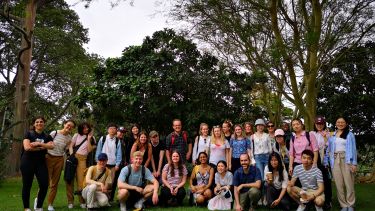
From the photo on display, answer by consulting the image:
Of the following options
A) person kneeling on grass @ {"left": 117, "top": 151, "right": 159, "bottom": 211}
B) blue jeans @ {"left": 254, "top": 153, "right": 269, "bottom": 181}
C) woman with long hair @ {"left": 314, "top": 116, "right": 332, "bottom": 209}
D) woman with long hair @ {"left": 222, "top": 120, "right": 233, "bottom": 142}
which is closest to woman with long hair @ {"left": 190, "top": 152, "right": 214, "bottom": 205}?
woman with long hair @ {"left": 222, "top": 120, "right": 233, "bottom": 142}

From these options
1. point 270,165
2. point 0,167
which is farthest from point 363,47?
point 0,167

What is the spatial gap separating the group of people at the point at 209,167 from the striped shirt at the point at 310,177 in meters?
0.02

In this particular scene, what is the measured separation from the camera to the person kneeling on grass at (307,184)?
6.87 meters

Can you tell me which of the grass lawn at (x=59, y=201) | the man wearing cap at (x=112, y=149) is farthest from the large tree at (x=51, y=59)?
the man wearing cap at (x=112, y=149)

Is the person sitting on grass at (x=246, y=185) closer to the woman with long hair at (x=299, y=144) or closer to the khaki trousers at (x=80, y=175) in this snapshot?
the woman with long hair at (x=299, y=144)

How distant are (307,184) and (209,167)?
1.90 meters

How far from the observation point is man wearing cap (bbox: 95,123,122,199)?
8.21 m

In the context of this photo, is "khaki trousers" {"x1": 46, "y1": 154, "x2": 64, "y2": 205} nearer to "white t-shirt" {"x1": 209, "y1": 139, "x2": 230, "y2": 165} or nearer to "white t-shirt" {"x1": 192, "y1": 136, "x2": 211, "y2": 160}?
"white t-shirt" {"x1": 192, "y1": 136, "x2": 211, "y2": 160}

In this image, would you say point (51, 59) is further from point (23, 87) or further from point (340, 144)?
point (340, 144)

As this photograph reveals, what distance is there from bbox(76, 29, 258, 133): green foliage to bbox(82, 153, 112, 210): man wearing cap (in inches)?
183

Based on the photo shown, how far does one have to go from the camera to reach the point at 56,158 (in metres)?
7.38

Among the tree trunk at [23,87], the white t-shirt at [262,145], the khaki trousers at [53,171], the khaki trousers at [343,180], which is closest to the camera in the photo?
the khaki trousers at [343,180]

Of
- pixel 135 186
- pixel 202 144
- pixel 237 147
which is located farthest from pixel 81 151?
pixel 237 147

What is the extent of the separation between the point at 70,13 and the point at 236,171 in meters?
16.8
